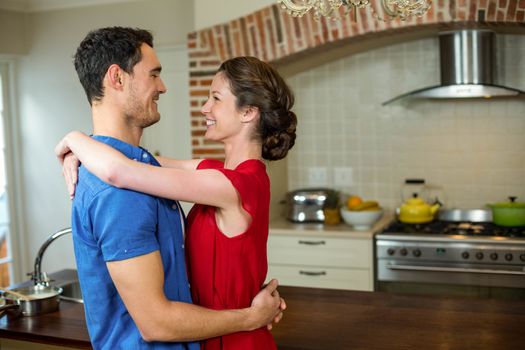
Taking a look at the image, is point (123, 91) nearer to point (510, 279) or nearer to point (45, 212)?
point (510, 279)

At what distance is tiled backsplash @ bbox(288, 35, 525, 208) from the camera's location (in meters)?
4.86

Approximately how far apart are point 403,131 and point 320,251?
1.19 m

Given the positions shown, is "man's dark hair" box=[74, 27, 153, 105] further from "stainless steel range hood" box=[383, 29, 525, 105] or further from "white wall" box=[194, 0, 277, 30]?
"stainless steel range hood" box=[383, 29, 525, 105]

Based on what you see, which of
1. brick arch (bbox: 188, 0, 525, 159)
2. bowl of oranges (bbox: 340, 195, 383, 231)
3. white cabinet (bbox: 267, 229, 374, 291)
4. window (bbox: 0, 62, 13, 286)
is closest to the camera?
brick arch (bbox: 188, 0, 525, 159)

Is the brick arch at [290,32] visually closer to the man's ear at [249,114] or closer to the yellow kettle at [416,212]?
the yellow kettle at [416,212]

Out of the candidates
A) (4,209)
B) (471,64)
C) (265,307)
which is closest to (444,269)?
(471,64)

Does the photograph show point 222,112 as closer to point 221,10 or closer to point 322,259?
point 322,259

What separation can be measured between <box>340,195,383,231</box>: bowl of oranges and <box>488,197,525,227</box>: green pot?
30.2 inches

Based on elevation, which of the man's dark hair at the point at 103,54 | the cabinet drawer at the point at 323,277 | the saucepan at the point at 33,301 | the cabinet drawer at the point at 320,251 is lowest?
the cabinet drawer at the point at 323,277

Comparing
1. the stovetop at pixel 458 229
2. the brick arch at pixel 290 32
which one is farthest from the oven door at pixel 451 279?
the brick arch at pixel 290 32

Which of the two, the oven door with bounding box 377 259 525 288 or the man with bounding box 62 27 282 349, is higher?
the man with bounding box 62 27 282 349

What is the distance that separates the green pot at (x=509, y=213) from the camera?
178 inches

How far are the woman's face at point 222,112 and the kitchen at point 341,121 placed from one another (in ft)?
9.07

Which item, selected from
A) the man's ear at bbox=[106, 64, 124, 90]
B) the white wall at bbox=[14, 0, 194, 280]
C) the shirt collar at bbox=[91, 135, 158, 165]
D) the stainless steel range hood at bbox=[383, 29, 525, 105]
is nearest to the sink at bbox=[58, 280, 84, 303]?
the shirt collar at bbox=[91, 135, 158, 165]
